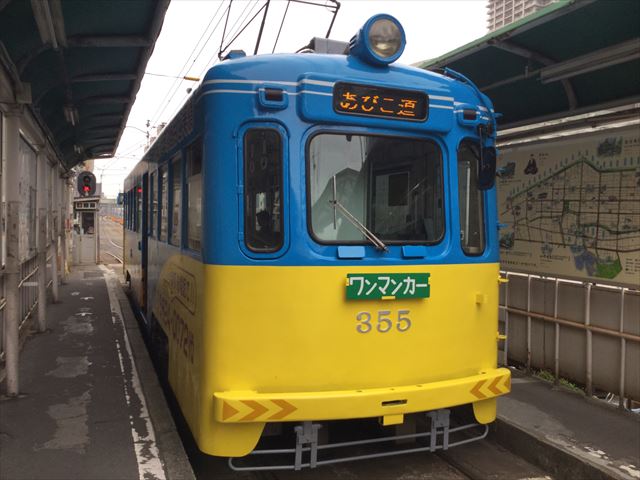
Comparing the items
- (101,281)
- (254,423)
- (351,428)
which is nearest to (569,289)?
(351,428)

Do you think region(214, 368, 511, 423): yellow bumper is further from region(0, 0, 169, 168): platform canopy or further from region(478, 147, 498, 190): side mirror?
region(0, 0, 169, 168): platform canopy

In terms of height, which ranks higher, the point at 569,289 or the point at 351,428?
the point at 569,289

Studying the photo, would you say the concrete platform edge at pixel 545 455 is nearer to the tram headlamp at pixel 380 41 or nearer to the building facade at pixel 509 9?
the tram headlamp at pixel 380 41

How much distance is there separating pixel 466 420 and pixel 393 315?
1.95 m

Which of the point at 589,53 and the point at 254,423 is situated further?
the point at 589,53

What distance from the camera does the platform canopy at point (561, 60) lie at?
→ 4602mm

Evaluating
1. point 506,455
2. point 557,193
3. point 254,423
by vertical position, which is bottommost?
point 506,455

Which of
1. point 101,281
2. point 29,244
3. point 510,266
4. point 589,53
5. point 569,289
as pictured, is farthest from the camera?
point 101,281

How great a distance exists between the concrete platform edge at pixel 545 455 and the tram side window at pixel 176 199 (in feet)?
10.4

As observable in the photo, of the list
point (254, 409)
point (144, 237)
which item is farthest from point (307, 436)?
point (144, 237)

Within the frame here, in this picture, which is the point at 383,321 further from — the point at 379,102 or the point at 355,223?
the point at 379,102

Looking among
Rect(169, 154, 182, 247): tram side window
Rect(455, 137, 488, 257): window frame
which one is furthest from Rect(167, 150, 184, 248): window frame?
Rect(455, 137, 488, 257): window frame

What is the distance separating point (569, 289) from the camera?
19.4 feet

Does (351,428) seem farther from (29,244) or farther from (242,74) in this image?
(29,244)
